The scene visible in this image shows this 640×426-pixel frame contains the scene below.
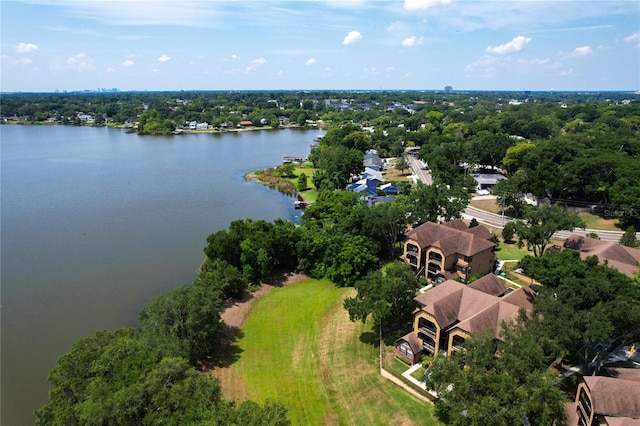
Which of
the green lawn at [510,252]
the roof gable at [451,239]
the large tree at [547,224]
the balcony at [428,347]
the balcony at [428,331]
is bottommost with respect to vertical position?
the balcony at [428,347]

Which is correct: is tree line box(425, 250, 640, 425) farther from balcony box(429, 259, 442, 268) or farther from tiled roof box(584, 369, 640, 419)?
balcony box(429, 259, 442, 268)

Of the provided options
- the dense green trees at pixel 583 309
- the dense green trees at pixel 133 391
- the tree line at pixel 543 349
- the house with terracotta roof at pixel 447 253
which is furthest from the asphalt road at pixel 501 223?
the dense green trees at pixel 133 391

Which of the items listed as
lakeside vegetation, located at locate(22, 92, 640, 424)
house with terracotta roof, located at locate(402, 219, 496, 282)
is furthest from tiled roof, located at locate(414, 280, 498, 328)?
house with terracotta roof, located at locate(402, 219, 496, 282)

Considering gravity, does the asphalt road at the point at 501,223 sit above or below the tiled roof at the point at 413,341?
above

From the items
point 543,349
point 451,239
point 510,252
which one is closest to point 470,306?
point 543,349

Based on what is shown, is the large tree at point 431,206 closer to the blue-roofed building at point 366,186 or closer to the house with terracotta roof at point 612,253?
the house with terracotta roof at point 612,253

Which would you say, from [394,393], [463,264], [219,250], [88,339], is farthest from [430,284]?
[88,339]
